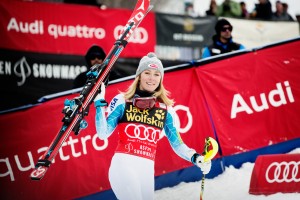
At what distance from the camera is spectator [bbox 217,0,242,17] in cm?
1398

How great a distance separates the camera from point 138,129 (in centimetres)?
498

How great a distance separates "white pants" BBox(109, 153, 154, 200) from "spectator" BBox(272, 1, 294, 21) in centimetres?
1070

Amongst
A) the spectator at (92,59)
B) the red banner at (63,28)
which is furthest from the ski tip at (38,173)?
the red banner at (63,28)

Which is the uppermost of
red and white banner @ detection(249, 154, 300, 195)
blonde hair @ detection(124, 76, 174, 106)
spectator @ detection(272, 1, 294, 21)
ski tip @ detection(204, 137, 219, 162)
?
spectator @ detection(272, 1, 294, 21)

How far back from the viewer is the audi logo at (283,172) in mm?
6621

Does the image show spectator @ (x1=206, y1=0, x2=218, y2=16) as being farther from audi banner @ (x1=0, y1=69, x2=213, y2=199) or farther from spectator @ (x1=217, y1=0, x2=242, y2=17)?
audi banner @ (x1=0, y1=69, x2=213, y2=199)

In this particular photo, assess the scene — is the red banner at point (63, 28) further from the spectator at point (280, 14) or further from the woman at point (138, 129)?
the woman at point (138, 129)

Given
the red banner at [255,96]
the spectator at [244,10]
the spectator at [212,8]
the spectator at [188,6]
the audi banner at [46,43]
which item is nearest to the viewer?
the red banner at [255,96]

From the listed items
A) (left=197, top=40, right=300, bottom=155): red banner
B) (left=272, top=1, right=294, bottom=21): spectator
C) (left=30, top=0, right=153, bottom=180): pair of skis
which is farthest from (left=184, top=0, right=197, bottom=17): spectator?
(left=30, top=0, right=153, bottom=180): pair of skis

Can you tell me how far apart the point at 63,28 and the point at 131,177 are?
685cm

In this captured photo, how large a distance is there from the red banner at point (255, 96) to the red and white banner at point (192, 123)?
14 mm

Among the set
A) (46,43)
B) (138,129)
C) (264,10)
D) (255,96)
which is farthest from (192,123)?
(264,10)

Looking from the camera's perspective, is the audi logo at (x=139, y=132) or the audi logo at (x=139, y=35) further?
the audi logo at (x=139, y=35)

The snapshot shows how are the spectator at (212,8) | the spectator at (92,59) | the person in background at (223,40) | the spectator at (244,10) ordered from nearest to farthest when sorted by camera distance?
the spectator at (92,59), the person in background at (223,40), the spectator at (212,8), the spectator at (244,10)
